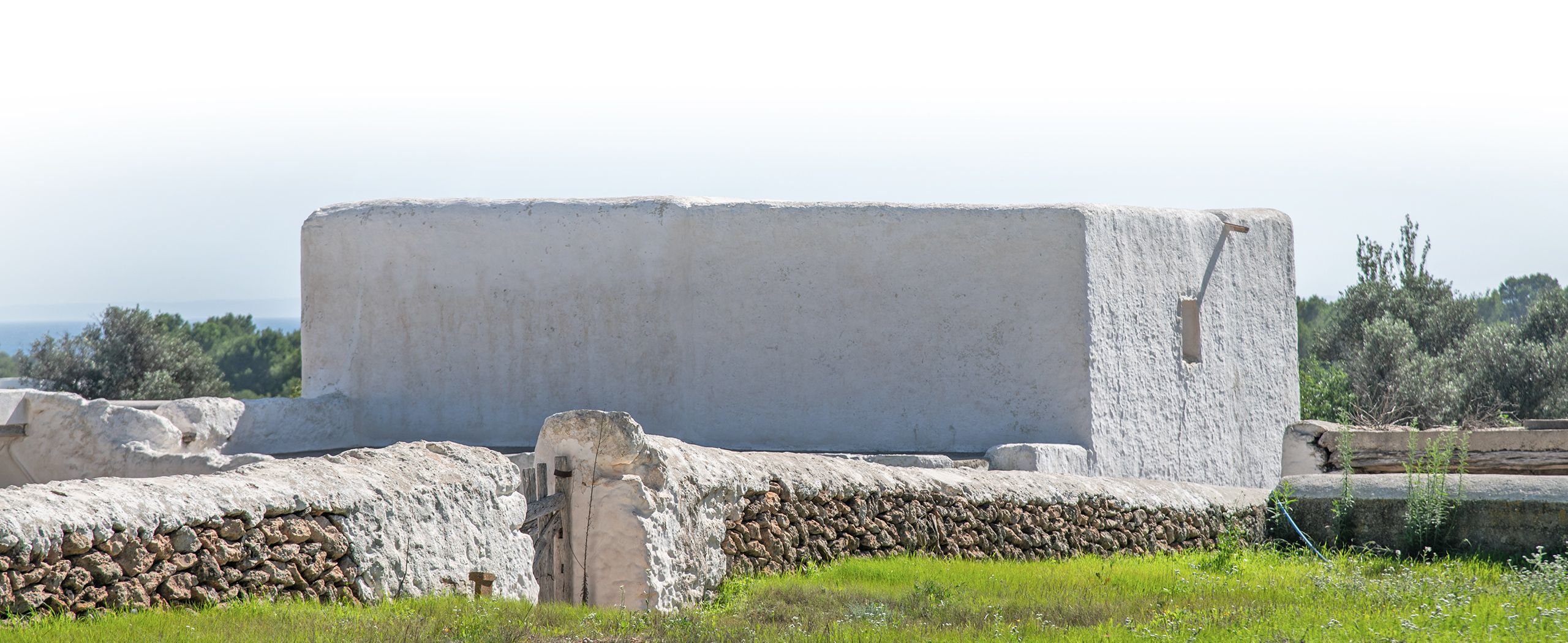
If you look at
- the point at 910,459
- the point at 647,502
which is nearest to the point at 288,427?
the point at 910,459

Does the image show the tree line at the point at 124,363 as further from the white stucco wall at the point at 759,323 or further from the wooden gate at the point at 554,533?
the wooden gate at the point at 554,533

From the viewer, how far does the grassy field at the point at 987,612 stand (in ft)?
16.6

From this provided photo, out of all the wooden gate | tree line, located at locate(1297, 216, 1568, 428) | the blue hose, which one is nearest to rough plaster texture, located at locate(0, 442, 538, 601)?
the wooden gate

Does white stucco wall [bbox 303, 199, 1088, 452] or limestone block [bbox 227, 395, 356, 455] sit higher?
white stucco wall [bbox 303, 199, 1088, 452]

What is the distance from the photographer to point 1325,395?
21.3 metres

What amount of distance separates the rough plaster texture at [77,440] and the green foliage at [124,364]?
41.5 ft

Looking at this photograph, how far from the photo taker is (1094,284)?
12562 millimetres

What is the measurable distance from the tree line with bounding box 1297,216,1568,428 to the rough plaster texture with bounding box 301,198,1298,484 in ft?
23.5

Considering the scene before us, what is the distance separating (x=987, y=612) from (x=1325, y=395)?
1678 cm

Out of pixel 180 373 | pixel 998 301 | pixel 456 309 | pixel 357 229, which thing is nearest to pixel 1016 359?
pixel 998 301

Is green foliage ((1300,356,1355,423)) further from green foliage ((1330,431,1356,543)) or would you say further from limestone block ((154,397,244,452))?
limestone block ((154,397,244,452))

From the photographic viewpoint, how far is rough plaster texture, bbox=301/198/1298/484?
41.2ft

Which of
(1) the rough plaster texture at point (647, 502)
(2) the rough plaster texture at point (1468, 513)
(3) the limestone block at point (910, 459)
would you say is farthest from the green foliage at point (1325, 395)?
(1) the rough plaster texture at point (647, 502)

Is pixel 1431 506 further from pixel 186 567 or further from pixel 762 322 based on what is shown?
pixel 186 567
